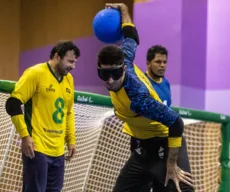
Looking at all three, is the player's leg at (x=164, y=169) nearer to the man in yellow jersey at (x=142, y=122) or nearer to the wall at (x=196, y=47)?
the man in yellow jersey at (x=142, y=122)

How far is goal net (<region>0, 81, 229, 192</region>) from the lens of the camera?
462 centimetres

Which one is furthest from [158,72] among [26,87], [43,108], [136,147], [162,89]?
[26,87]

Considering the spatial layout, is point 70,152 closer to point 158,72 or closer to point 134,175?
point 134,175

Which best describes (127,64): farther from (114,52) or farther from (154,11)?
(154,11)

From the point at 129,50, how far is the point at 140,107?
0.56 meters

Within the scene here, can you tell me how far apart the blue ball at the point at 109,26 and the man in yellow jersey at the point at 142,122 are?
0.19 feet

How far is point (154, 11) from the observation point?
23.7 feet

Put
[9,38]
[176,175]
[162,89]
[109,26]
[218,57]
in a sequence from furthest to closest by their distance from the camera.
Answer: [9,38], [218,57], [162,89], [109,26], [176,175]

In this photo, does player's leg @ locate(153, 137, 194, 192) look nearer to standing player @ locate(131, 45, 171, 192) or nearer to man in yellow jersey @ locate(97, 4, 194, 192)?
man in yellow jersey @ locate(97, 4, 194, 192)

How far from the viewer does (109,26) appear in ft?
13.2

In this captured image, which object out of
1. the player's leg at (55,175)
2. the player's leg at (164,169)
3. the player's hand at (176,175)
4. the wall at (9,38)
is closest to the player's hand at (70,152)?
the player's leg at (55,175)

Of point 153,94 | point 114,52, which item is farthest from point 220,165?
point 114,52

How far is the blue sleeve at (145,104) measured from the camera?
3.56 metres

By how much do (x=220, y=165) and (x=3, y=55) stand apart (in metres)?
5.34
